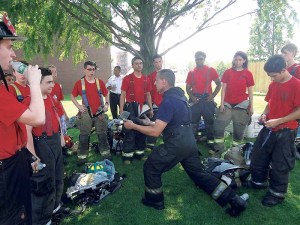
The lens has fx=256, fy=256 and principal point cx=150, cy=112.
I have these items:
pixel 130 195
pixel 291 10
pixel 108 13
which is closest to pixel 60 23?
pixel 108 13

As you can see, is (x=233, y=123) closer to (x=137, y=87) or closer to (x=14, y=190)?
(x=137, y=87)

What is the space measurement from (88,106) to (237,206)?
13.1ft

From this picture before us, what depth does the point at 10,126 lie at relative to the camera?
7.62 ft

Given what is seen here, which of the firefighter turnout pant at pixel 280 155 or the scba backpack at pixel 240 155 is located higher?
the firefighter turnout pant at pixel 280 155

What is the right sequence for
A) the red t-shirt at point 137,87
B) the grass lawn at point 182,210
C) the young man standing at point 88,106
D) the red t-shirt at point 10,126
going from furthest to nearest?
the red t-shirt at point 137,87 < the young man standing at point 88,106 < the grass lawn at point 182,210 < the red t-shirt at point 10,126

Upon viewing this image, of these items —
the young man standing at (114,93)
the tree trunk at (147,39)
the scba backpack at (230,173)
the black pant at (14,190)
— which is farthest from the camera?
the young man standing at (114,93)

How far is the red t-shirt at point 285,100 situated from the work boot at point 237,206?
1358 millimetres

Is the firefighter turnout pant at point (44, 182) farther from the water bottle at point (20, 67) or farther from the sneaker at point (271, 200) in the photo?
the sneaker at point (271, 200)

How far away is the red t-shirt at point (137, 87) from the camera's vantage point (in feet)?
21.2

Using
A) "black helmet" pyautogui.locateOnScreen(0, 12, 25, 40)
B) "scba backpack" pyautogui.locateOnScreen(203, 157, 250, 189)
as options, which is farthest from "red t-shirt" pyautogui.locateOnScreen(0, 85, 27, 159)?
"scba backpack" pyautogui.locateOnScreen(203, 157, 250, 189)

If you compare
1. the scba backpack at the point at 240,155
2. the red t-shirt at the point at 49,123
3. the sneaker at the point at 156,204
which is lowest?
the sneaker at the point at 156,204

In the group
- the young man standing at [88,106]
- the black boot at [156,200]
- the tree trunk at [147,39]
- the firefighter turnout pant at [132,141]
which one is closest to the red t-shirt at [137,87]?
the firefighter turnout pant at [132,141]

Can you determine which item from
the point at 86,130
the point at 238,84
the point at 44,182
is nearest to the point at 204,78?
the point at 238,84

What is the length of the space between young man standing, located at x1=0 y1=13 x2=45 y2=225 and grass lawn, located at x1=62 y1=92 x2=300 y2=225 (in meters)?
1.86
